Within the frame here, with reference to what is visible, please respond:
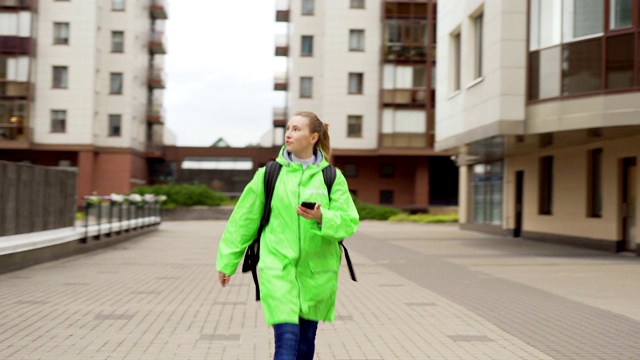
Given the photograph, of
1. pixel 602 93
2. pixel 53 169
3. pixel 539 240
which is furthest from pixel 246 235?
pixel 539 240

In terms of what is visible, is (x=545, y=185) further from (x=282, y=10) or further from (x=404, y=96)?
(x=282, y=10)

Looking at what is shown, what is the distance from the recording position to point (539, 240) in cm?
2667

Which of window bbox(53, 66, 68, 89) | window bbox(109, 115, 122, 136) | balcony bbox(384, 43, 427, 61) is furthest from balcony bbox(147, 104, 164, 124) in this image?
balcony bbox(384, 43, 427, 61)

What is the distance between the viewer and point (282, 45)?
6391 cm

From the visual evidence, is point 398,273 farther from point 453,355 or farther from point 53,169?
point 453,355

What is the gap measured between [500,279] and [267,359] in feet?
25.6

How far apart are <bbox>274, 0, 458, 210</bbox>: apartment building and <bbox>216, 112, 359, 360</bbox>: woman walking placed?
49738 mm

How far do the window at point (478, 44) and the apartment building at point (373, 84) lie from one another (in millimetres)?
27962

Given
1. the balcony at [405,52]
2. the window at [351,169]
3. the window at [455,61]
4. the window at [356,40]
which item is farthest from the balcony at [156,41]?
the window at [455,61]

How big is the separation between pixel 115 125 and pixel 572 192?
126 feet

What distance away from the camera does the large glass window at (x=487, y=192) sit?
31.7m

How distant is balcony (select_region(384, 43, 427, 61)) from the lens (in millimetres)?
54281

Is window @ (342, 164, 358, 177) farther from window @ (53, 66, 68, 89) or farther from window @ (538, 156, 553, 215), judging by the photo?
window @ (538, 156, 553, 215)

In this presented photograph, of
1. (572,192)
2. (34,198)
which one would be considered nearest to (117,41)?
(572,192)
